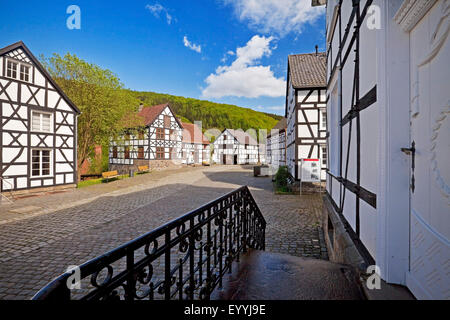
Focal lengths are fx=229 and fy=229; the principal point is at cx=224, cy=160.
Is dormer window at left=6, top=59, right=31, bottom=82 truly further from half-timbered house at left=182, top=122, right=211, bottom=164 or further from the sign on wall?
half-timbered house at left=182, top=122, right=211, bottom=164

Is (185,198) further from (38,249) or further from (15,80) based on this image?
(15,80)

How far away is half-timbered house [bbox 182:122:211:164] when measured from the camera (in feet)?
107

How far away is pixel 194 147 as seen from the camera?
1363 inches

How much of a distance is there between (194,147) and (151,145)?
993 centimetres

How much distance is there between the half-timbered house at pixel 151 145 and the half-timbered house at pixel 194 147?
12.1ft

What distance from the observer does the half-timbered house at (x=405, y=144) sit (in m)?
1.49

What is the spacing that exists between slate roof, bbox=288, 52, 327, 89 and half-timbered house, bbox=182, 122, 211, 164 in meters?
20.4

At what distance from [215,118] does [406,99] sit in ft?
249

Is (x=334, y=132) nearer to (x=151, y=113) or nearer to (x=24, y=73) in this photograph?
(x=24, y=73)

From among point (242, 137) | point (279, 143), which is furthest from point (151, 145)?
point (242, 137)

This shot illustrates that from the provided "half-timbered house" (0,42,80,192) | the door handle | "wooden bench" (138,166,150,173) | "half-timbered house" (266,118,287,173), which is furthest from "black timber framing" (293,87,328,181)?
"wooden bench" (138,166,150,173)

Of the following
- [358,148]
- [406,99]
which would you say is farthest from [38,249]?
[406,99]
